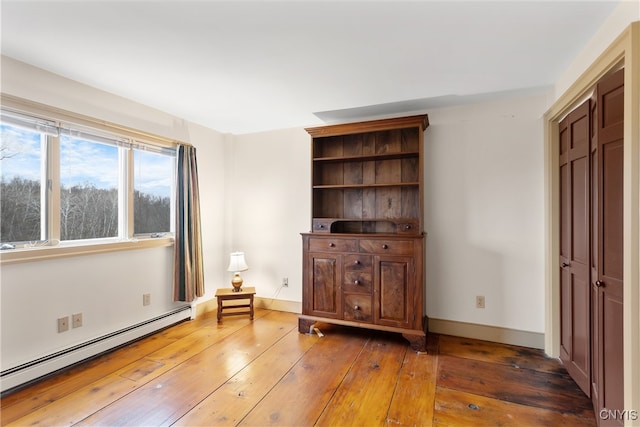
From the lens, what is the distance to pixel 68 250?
234 centimetres

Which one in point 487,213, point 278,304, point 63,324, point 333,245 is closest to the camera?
point 63,324

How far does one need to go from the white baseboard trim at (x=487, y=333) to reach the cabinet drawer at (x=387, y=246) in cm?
90

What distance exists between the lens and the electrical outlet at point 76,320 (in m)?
2.37

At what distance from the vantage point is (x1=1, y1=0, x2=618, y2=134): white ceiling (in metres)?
1.54

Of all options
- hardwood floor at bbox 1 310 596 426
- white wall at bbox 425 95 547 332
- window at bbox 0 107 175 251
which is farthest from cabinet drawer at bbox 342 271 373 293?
window at bbox 0 107 175 251

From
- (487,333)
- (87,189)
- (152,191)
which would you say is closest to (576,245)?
(487,333)

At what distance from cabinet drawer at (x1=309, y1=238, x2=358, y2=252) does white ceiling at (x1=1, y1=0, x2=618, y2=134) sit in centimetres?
136

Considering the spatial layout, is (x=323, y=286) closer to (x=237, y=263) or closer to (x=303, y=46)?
(x=237, y=263)

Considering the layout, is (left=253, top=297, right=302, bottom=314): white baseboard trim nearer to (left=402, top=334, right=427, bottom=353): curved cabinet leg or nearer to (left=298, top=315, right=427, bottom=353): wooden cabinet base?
(left=298, top=315, right=427, bottom=353): wooden cabinet base

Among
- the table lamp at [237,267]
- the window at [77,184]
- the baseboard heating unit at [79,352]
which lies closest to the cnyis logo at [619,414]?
the table lamp at [237,267]

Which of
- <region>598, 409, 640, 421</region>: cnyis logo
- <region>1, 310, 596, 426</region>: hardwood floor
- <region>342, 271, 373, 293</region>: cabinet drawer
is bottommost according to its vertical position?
<region>1, 310, 596, 426</region>: hardwood floor

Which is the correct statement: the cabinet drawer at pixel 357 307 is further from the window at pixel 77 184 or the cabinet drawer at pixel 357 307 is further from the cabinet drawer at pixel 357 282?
the window at pixel 77 184

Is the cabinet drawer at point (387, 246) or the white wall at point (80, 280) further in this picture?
the cabinet drawer at point (387, 246)

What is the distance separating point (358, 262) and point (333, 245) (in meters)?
0.30
